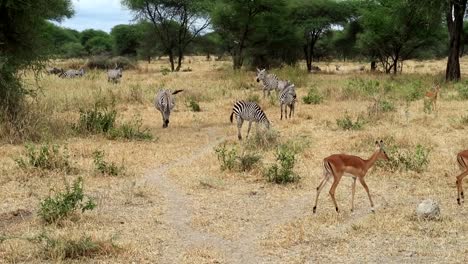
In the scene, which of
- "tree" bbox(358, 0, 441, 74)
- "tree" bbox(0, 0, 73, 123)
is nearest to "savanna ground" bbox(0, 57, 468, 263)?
"tree" bbox(0, 0, 73, 123)

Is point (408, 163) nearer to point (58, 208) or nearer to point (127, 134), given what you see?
point (58, 208)

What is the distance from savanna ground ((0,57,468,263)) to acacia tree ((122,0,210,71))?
30.5 m

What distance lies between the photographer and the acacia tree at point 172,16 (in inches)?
1772

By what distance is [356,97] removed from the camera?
2097cm

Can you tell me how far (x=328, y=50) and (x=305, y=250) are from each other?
160 ft

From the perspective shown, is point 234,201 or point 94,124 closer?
point 234,201

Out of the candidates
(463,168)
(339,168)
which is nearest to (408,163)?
(463,168)

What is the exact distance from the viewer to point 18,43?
14258mm

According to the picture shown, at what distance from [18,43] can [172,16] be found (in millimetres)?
33040

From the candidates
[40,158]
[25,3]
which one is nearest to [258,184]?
[40,158]

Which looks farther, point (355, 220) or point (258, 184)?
point (258, 184)

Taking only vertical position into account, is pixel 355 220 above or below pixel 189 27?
below

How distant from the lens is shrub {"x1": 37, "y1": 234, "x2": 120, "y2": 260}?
5879mm

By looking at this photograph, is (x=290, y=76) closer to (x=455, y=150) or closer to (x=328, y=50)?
(x=455, y=150)
